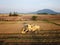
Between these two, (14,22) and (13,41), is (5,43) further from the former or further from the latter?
(14,22)

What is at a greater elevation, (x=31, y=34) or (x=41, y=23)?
(x=41, y=23)

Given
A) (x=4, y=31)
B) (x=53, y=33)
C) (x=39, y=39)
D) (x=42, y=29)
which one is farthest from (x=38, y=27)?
(x=4, y=31)

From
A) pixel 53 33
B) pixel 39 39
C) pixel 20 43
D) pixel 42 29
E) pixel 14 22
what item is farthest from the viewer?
pixel 14 22

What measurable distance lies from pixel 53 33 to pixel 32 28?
0.34m

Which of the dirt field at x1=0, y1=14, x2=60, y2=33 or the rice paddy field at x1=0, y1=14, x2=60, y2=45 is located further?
the dirt field at x1=0, y1=14, x2=60, y2=33

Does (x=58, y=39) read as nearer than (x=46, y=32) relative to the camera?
Yes

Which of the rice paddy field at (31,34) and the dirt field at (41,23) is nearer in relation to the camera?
the rice paddy field at (31,34)

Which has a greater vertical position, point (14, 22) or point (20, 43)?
point (14, 22)

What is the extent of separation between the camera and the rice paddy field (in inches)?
58.9

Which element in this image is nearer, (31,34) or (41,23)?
(31,34)

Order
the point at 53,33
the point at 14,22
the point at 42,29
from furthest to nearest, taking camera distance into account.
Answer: the point at 14,22, the point at 42,29, the point at 53,33

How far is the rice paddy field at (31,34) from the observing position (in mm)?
1496

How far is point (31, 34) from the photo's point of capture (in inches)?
68.1

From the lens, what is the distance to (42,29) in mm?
1932
